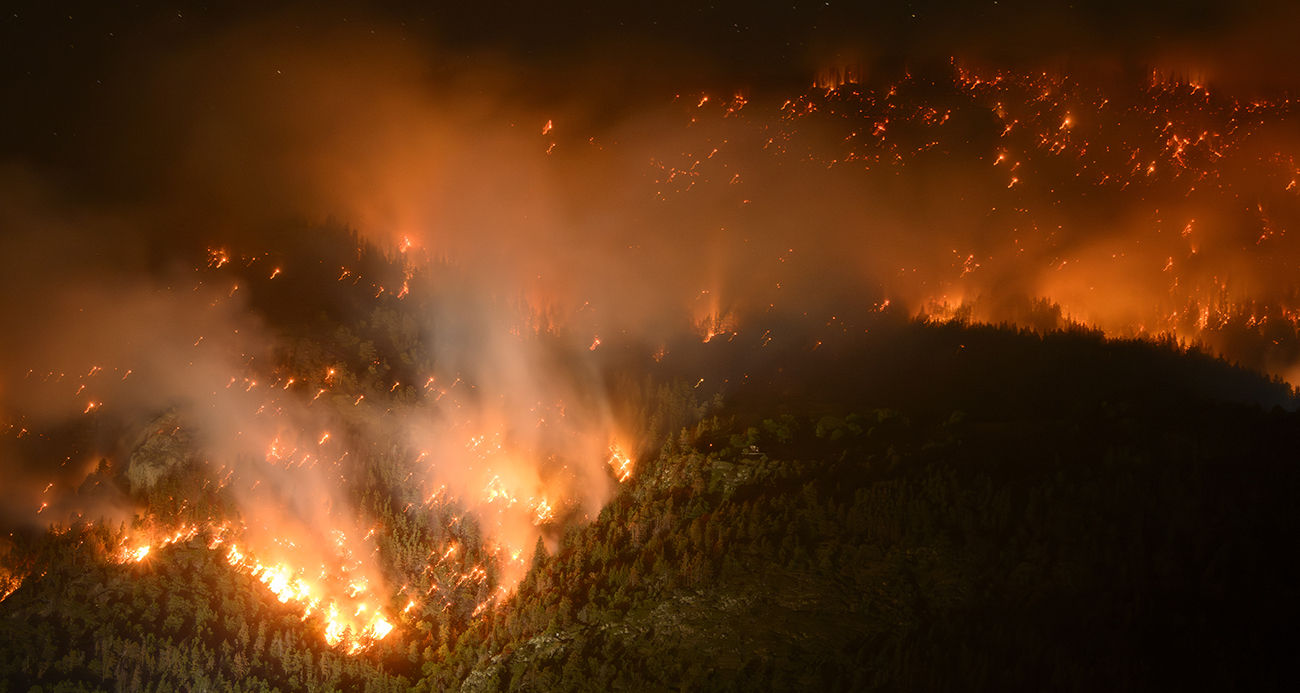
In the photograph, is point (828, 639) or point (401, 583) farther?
point (401, 583)

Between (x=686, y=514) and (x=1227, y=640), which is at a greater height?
(x=686, y=514)

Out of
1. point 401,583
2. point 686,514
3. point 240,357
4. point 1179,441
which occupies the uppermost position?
point 240,357

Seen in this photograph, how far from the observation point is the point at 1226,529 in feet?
312

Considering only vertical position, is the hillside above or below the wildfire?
below

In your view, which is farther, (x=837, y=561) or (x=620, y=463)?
(x=620, y=463)

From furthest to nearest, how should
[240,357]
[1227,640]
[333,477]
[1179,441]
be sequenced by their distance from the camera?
[240,357] < [333,477] < [1179,441] < [1227,640]

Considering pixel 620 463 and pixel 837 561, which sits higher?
pixel 620 463

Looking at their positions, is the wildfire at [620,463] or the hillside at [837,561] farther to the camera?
the wildfire at [620,463]

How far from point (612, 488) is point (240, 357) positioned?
8592 cm

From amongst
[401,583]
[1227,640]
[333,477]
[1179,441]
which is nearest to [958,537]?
[1227,640]

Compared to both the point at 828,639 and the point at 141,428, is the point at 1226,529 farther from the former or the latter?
the point at 141,428

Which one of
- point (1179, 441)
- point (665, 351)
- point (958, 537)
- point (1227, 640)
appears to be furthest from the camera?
point (665, 351)

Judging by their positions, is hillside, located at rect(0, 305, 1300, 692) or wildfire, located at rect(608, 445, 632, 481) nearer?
hillside, located at rect(0, 305, 1300, 692)

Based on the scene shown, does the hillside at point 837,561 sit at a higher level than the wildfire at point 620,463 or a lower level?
lower
